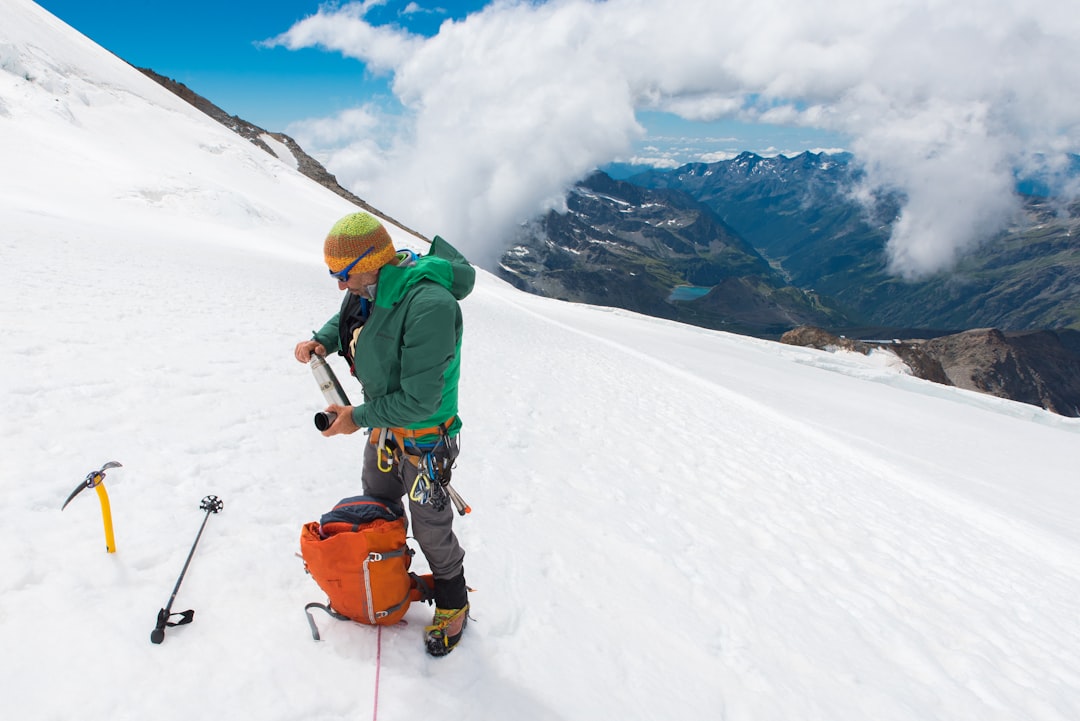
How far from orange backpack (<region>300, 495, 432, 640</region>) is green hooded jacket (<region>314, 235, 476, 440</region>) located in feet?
3.01

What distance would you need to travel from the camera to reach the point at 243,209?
3378 centimetres

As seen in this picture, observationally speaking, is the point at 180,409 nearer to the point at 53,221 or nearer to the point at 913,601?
the point at 913,601

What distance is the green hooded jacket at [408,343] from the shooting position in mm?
3461

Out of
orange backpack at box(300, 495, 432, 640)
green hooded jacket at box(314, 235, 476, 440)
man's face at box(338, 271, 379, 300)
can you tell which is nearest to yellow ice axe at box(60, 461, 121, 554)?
orange backpack at box(300, 495, 432, 640)

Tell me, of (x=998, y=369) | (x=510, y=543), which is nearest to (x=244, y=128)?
(x=510, y=543)

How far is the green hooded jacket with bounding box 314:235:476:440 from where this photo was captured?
11.4ft

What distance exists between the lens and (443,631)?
4.22 metres

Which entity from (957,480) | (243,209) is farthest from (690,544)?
(243,209)

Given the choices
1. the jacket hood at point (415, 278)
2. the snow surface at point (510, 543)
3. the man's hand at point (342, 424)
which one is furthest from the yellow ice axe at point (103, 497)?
the jacket hood at point (415, 278)

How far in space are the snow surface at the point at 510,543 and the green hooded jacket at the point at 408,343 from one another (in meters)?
1.97

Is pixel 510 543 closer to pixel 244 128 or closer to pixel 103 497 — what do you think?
pixel 103 497

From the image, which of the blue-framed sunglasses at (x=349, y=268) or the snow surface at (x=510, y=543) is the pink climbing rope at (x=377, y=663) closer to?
the snow surface at (x=510, y=543)

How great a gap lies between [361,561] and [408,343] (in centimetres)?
167

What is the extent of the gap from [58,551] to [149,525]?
2.29 ft
